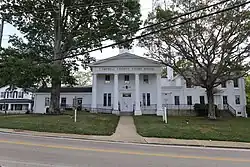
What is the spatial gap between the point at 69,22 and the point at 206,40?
50.6 ft

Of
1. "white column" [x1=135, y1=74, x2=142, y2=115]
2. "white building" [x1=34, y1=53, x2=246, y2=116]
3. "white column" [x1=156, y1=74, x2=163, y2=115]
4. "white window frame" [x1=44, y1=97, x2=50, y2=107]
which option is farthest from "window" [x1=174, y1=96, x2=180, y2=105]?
"white window frame" [x1=44, y1=97, x2=50, y2=107]

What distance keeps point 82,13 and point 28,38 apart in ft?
23.6

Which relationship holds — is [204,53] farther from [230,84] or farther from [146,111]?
[230,84]

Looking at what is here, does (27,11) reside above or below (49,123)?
above

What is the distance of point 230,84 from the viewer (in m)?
35.9

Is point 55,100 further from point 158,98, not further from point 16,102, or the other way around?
point 16,102

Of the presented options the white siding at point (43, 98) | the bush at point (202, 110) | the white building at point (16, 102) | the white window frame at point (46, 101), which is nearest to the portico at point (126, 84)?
the white siding at point (43, 98)

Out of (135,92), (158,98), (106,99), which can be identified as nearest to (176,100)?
(158,98)

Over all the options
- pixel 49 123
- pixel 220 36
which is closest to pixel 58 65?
pixel 49 123

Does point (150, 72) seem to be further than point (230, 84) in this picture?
No

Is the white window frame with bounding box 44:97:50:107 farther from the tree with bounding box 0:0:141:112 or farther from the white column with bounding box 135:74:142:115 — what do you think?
the white column with bounding box 135:74:142:115

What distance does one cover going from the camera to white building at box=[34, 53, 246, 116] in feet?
98.5

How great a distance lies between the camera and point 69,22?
25.6m

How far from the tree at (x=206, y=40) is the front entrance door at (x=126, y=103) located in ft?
26.7
